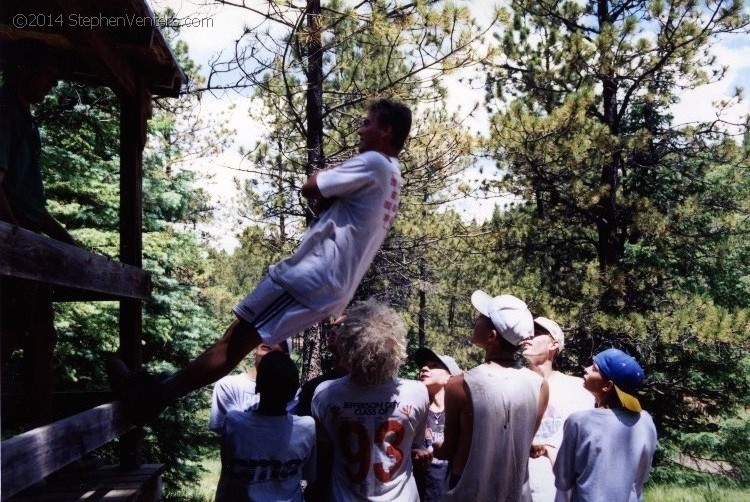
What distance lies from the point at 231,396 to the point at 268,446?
103cm

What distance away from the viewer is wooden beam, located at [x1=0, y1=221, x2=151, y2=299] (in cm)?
193

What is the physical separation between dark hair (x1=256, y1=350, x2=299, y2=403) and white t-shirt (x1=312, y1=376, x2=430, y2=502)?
8.4 inches

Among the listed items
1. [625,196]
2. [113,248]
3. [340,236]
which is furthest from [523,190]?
[340,236]

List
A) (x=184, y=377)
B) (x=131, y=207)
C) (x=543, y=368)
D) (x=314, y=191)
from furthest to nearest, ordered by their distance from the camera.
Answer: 1. (x=543, y=368)
2. (x=131, y=207)
3. (x=314, y=191)
4. (x=184, y=377)

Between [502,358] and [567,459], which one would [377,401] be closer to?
[502,358]

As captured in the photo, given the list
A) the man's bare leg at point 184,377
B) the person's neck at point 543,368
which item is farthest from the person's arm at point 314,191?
the person's neck at point 543,368

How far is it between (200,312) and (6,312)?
10151 millimetres

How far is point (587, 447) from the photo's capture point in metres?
3.23

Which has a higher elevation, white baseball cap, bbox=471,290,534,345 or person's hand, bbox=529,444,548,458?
white baseball cap, bbox=471,290,534,345

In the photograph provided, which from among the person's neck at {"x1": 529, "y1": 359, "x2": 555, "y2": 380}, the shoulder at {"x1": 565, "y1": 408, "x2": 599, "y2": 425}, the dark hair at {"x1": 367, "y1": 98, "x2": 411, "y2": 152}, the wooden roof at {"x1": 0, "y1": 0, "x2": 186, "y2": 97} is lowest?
the shoulder at {"x1": 565, "y1": 408, "x2": 599, "y2": 425}

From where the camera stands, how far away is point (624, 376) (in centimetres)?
334

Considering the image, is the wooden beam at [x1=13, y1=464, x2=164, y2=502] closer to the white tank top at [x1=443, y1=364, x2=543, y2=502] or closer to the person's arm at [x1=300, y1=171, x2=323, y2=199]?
the white tank top at [x1=443, y1=364, x2=543, y2=502]

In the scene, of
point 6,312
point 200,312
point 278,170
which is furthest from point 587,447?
point 200,312

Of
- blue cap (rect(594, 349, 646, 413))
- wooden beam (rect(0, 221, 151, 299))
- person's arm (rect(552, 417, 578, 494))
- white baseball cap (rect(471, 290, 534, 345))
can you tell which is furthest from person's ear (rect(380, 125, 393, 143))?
person's arm (rect(552, 417, 578, 494))
